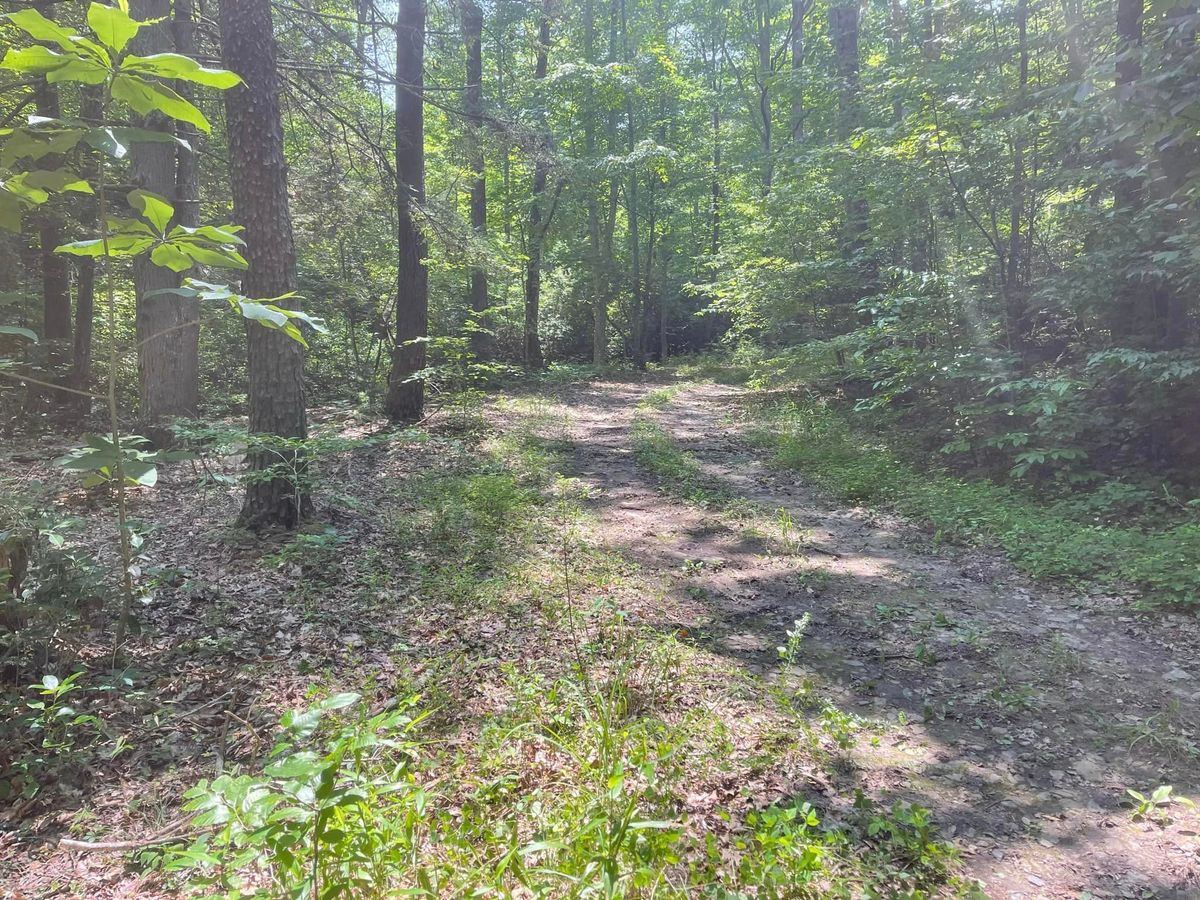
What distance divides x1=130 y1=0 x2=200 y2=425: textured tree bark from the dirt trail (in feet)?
16.3

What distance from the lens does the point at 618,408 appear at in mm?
13344

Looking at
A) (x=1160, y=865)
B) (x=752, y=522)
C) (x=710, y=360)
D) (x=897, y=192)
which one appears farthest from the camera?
(x=710, y=360)

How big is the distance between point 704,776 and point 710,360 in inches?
746

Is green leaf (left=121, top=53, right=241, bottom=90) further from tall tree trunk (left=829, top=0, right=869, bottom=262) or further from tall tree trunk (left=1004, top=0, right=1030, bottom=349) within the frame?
tall tree trunk (left=829, top=0, right=869, bottom=262)

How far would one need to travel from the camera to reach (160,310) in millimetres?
6996

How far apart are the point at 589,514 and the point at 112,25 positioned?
5.35m

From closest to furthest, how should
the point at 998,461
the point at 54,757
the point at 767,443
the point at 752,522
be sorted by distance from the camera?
the point at 54,757
the point at 752,522
the point at 998,461
the point at 767,443

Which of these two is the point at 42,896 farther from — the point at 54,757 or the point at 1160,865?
the point at 1160,865

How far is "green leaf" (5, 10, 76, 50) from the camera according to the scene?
187cm

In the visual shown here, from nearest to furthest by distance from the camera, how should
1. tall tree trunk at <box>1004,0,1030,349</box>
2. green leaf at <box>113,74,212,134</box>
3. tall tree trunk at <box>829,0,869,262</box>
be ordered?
green leaf at <box>113,74,212,134</box>, tall tree trunk at <box>1004,0,1030,349</box>, tall tree trunk at <box>829,0,869,262</box>

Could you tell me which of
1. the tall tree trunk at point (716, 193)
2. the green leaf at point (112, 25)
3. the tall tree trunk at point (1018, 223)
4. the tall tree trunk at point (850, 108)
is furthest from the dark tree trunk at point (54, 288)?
the tall tree trunk at point (716, 193)

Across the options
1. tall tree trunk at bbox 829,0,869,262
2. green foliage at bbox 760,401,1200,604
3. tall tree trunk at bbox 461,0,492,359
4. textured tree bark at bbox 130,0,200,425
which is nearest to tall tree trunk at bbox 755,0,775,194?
tall tree trunk at bbox 829,0,869,262

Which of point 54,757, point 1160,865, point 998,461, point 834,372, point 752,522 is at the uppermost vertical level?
point 834,372

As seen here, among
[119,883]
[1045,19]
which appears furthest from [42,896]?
[1045,19]
